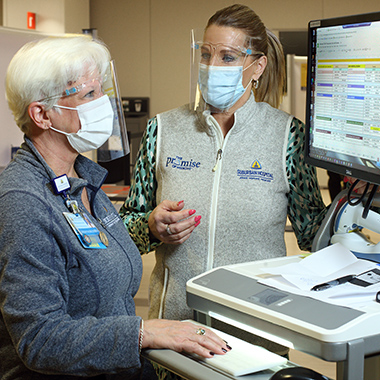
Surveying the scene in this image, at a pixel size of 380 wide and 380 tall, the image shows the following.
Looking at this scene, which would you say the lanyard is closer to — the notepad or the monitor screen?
the notepad

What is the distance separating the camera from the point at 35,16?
26.7 feet

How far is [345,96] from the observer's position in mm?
1488

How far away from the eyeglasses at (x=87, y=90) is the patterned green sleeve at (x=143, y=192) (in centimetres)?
34

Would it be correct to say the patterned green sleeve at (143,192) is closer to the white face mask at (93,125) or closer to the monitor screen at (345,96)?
the white face mask at (93,125)

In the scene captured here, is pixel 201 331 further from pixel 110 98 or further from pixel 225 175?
pixel 110 98

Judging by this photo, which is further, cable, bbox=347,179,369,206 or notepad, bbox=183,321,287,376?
cable, bbox=347,179,369,206

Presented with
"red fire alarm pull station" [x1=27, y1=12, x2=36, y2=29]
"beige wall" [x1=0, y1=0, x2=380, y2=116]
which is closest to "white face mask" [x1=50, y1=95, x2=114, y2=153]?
"red fire alarm pull station" [x1=27, y1=12, x2=36, y2=29]

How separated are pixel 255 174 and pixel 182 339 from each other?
665mm

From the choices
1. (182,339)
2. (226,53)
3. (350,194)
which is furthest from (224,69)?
Answer: (182,339)

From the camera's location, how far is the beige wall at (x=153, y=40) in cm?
934

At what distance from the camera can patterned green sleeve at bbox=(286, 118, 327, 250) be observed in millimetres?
1762

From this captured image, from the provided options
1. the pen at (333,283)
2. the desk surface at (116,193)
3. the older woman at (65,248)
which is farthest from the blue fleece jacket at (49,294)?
the desk surface at (116,193)

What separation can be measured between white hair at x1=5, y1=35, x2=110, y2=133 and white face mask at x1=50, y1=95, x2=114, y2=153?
0.22ft

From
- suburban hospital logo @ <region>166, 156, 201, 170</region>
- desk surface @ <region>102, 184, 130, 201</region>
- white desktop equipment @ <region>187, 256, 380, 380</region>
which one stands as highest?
suburban hospital logo @ <region>166, 156, 201, 170</region>
